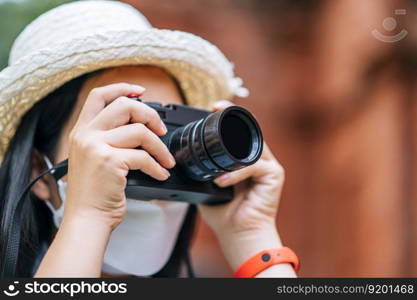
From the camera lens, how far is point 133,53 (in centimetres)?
79

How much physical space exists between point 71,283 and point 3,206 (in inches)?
7.9

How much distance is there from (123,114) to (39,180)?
23 centimetres

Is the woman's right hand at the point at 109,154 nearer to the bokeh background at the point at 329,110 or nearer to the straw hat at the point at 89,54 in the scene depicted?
the straw hat at the point at 89,54

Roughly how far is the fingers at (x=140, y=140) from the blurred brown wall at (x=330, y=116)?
98 centimetres

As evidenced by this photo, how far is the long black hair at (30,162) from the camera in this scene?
0.78m

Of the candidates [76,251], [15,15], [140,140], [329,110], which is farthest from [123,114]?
[329,110]

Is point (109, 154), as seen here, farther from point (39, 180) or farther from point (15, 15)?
point (15, 15)

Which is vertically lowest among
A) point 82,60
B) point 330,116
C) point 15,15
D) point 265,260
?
point 265,260

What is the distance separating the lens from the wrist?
894mm

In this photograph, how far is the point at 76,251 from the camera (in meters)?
0.63

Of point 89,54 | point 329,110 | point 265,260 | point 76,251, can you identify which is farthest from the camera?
point 329,110

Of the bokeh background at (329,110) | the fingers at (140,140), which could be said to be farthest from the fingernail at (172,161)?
the bokeh background at (329,110)

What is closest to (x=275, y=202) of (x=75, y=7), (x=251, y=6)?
(x=75, y=7)

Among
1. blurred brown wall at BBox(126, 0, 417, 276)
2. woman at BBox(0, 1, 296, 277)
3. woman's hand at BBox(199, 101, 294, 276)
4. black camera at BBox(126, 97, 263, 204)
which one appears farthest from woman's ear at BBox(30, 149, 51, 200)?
blurred brown wall at BBox(126, 0, 417, 276)
